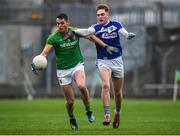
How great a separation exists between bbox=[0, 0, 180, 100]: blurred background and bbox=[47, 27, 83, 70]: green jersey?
106ft

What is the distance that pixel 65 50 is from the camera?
20.8 m

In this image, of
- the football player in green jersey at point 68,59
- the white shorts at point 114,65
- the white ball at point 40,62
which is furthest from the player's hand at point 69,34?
the white shorts at point 114,65

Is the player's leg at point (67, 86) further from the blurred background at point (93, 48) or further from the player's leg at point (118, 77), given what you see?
the blurred background at point (93, 48)

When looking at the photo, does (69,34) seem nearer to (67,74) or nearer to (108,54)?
(67,74)

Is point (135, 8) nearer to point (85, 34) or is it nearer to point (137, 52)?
point (137, 52)

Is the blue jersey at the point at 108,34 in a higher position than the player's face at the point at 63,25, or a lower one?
lower

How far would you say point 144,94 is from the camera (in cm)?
5369

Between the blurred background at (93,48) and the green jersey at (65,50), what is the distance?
32.3m

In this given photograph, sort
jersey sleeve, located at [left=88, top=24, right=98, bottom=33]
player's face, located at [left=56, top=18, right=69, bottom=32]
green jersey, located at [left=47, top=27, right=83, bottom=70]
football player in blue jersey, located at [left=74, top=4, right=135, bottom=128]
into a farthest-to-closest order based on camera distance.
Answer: football player in blue jersey, located at [left=74, top=4, right=135, bottom=128], jersey sleeve, located at [left=88, top=24, right=98, bottom=33], green jersey, located at [left=47, top=27, right=83, bottom=70], player's face, located at [left=56, top=18, right=69, bottom=32]

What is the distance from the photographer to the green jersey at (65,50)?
20766 millimetres

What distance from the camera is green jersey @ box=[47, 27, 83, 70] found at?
2077 centimetres

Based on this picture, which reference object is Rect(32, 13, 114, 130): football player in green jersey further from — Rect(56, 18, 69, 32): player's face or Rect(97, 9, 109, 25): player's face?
Rect(97, 9, 109, 25): player's face

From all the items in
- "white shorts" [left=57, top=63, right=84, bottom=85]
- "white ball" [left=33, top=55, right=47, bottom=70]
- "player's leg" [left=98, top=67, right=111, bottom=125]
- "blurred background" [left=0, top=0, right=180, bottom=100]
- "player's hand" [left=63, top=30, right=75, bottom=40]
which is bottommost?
"blurred background" [left=0, top=0, right=180, bottom=100]

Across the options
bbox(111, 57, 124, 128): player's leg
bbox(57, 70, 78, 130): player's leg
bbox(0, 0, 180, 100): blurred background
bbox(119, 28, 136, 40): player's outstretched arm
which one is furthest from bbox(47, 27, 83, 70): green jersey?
bbox(0, 0, 180, 100): blurred background
